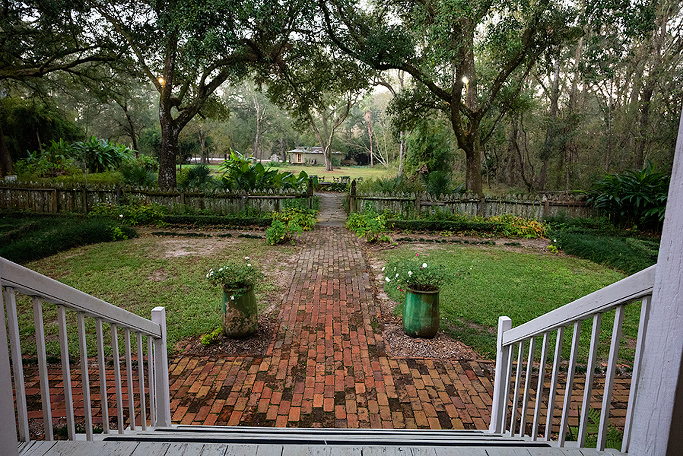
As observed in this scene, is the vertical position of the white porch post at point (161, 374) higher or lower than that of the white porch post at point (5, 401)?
lower

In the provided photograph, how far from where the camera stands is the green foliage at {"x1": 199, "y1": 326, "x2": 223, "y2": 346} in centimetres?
421

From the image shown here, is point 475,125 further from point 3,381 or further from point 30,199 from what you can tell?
point 30,199

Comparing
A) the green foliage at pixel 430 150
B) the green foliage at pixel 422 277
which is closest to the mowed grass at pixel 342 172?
the green foliage at pixel 430 150

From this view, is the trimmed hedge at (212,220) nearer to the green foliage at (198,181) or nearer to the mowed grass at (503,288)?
the green foliage at (198,181)

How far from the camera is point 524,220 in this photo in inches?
437

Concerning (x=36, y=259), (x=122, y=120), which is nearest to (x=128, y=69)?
(x=36, y=259)

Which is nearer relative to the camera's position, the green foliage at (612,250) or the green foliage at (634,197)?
the green foliage at (612,250)

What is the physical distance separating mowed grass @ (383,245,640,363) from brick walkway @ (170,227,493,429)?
82 cm

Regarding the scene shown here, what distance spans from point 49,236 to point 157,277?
11.2 feet

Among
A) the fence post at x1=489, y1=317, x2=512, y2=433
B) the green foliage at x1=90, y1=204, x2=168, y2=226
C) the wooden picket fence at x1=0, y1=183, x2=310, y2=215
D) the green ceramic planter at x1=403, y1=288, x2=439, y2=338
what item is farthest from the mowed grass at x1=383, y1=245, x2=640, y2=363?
the green foliage at x1=90, y1=204, x2=168, y2=226

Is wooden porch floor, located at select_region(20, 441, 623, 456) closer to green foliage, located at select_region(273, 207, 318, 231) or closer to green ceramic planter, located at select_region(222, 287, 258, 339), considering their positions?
green ceramic planter, located at select_region(222, 287, 258, 339)

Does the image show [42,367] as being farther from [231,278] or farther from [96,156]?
[96,156]

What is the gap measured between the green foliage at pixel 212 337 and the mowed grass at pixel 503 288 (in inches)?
93.9

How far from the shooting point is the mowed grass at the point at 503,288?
472 centimetres
